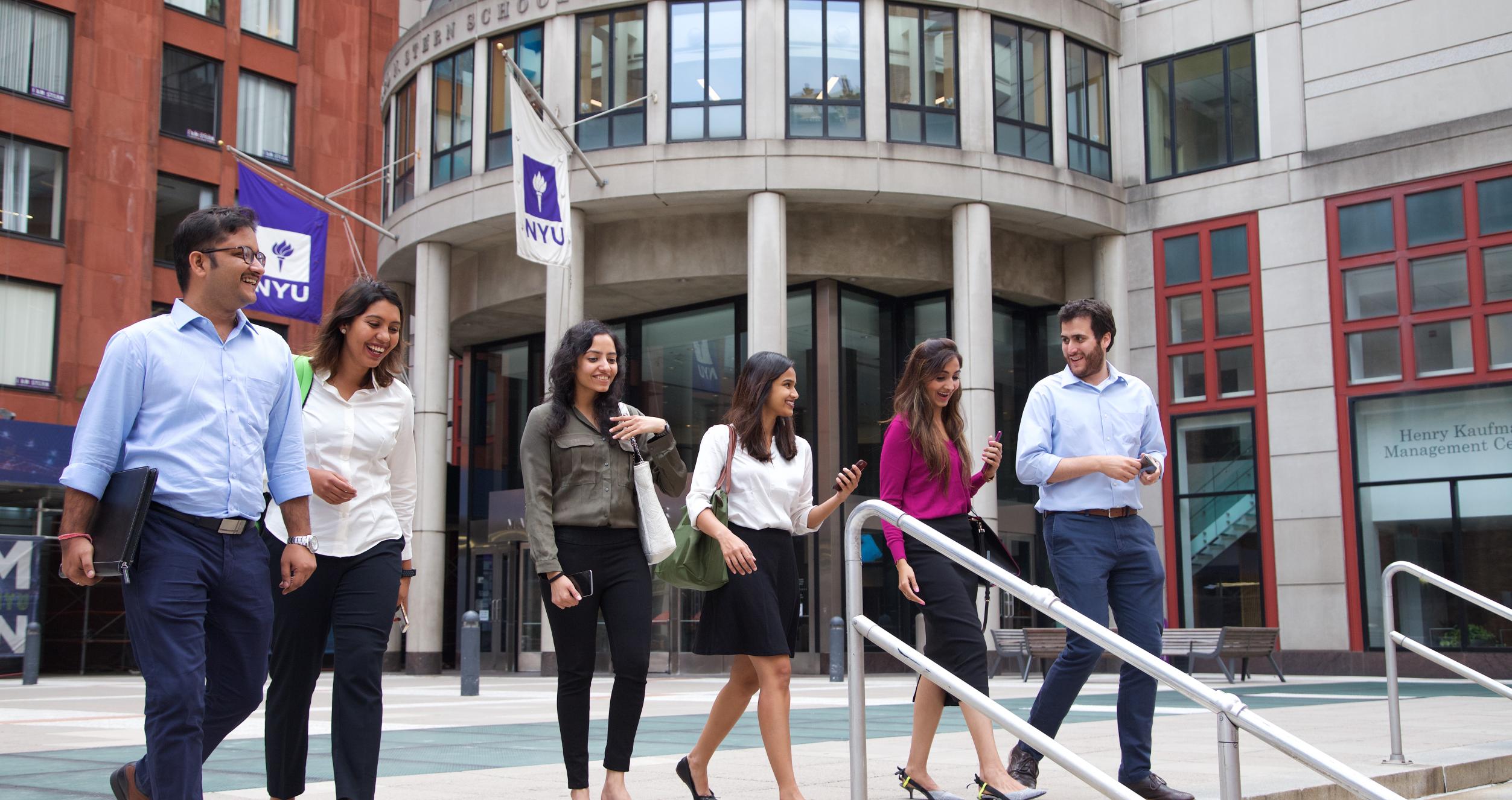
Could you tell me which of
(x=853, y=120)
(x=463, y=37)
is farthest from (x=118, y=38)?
(x=853, y=120)

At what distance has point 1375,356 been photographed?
22.5 m

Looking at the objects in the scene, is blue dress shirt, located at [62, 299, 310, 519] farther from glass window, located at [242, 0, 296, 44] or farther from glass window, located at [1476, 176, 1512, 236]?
glass window, located at [242, 0, 296, 44]

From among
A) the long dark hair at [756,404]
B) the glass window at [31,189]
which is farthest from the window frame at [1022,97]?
the glass window at [31,189]

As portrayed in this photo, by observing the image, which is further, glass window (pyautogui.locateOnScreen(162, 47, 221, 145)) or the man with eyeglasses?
glass window (pyautogui.locateOnScreen(162, 47, 221, 145))

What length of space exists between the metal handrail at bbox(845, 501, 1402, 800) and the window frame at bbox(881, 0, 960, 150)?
19.2 metres

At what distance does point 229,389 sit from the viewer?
14.7ft

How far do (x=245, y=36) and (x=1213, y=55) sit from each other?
2193 centimetres

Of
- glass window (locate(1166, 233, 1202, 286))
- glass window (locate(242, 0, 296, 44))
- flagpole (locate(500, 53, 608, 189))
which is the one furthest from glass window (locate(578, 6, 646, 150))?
glass window (locate(242, 0, 296, 44))

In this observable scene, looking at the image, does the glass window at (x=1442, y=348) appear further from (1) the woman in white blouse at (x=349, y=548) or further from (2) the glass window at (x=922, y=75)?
(1) the woman in white blouse at (x=349, y=548)

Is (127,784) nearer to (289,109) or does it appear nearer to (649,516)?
(649,516)

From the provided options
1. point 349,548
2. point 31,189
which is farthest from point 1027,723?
point 31,189

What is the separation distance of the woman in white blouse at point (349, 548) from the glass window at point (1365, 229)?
20898 mm

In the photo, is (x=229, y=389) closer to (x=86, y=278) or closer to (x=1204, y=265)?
(x=1204, y=265)

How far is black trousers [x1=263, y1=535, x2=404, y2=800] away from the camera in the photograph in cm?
486
